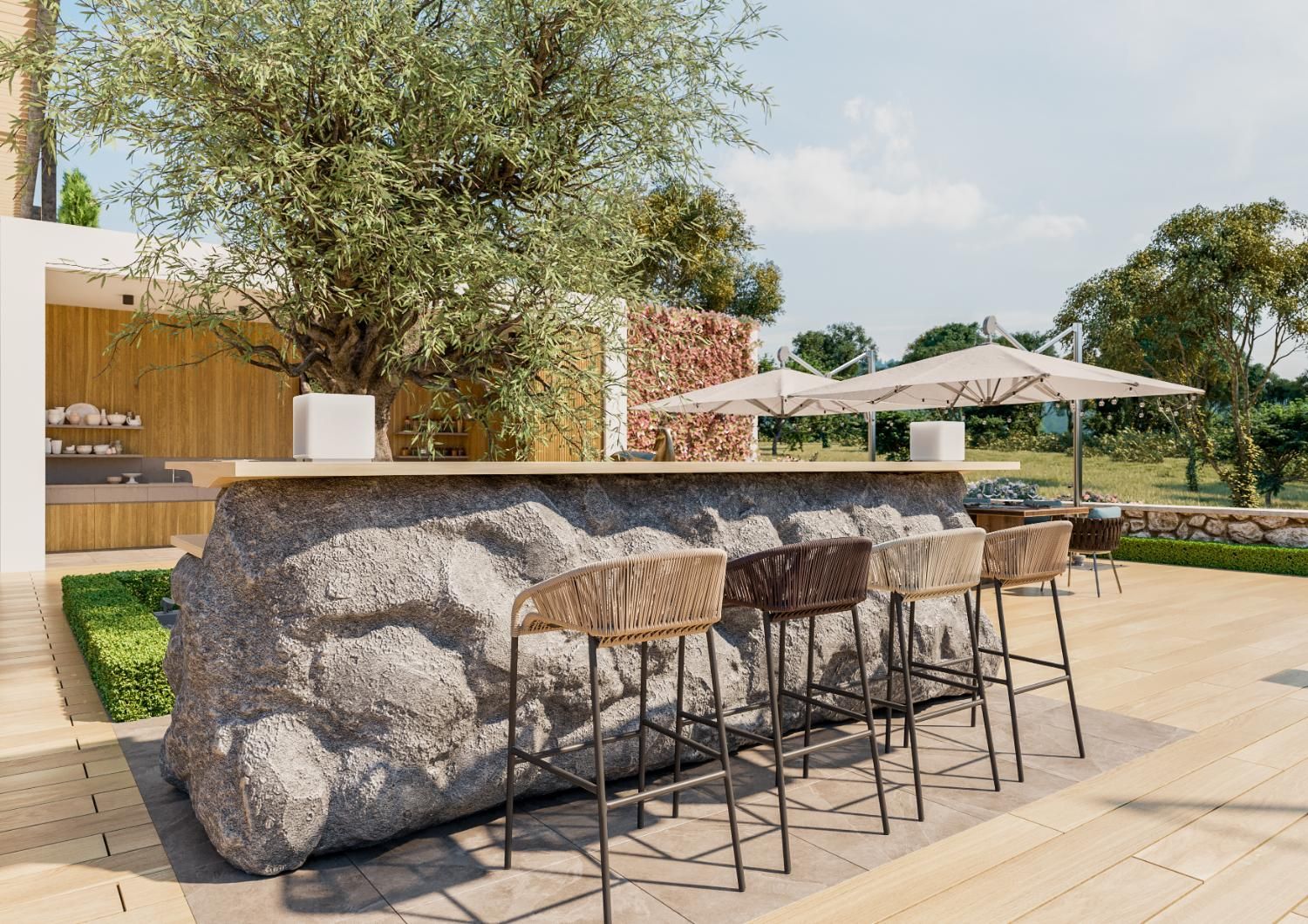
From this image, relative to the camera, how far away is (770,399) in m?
8.26

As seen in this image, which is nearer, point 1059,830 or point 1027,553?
point 1059,830

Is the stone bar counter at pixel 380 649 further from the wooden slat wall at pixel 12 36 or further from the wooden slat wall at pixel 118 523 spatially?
the wooden slat wall at pixel 118 523

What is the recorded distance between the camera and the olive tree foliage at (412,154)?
3727mm

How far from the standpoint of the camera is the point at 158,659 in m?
3.54

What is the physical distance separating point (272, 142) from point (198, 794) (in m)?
2.99

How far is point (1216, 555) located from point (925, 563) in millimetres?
8011

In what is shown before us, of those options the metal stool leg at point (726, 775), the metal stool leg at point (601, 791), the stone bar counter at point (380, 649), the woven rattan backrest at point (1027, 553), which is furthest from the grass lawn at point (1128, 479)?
the metal stool leg at point (601, 791)

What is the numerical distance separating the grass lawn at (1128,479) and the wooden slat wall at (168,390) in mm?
8149

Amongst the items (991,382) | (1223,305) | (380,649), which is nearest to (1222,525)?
(1223,305)

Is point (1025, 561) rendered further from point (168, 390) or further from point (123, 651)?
point (168, 390)

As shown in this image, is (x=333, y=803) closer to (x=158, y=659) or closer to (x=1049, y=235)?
(x=158, y=659)

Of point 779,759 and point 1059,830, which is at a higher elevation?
point 779,759

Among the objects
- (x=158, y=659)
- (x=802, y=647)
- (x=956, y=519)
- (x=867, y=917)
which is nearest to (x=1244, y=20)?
(x=956, y=519)

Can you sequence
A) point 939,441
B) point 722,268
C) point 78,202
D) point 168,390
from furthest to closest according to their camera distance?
point 722,268 → point 78,202 → point 168,390 → point 939,441
